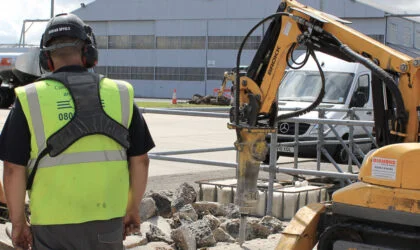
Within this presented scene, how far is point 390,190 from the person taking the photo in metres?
4.62

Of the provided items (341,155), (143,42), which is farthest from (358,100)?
(143,42)

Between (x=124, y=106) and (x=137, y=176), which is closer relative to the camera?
(x=124, y=106)

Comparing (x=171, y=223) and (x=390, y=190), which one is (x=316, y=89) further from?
(x=390, y=190)

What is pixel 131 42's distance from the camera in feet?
172

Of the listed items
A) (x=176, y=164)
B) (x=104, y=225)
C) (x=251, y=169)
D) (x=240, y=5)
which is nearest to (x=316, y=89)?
(x=176, y=164)

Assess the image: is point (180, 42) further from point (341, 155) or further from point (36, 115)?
point (36, 115)

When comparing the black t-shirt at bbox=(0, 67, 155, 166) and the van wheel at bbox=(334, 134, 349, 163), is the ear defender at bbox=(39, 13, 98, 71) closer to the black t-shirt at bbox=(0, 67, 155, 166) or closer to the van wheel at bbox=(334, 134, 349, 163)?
the black t-shirt at bbox=(0, 67, 155, 166)

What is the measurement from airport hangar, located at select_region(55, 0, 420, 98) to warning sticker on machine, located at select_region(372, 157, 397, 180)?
4180cm

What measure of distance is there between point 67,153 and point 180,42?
4853 centimetres

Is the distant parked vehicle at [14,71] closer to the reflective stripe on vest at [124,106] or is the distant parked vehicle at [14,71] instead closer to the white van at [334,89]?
the white van at [334,89]

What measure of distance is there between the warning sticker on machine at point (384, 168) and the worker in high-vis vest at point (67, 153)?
6.98 feet

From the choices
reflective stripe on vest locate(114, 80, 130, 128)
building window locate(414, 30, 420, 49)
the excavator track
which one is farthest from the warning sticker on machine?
building window locate(414, 30, 420, 49)

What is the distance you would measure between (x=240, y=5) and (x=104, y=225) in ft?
151

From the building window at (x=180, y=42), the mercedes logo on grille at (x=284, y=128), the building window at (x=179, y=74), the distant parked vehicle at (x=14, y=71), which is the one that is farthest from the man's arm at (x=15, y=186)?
the building window at (x=179, y=74)
